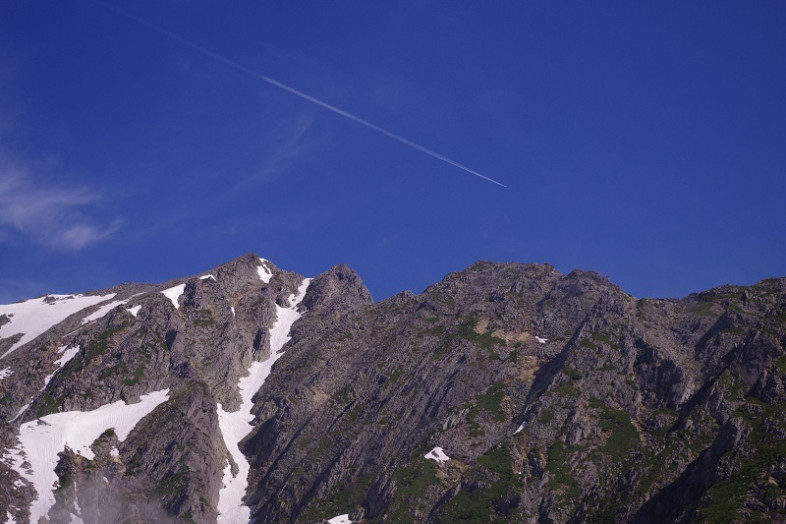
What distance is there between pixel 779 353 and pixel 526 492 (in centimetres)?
6144

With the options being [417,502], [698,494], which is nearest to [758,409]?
[698,494]

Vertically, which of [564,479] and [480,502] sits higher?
[564,479]

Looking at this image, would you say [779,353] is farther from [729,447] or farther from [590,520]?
[590,520]

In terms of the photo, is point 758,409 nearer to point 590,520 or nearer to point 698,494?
point 698,494

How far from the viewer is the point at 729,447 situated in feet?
535

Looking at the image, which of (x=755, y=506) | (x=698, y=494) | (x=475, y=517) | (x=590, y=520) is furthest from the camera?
(x=475, y=517)

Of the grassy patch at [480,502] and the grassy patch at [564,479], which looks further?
the grassy patch at [480,502]

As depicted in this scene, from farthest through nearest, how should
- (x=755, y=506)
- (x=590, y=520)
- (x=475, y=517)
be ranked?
(x=475, y=517), (x=590, y=520), (x=755, y=506)

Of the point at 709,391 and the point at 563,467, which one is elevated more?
the point at 709,391

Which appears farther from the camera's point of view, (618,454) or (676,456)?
(618,454)

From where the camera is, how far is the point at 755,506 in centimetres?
14612

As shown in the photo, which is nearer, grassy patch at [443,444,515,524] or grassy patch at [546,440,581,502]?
grassy patch at [546,440,581,502]

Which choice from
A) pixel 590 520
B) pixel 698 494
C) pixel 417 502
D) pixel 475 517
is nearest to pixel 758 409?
pixel 698 494

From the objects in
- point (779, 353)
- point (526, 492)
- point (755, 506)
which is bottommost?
point (755, 506)
